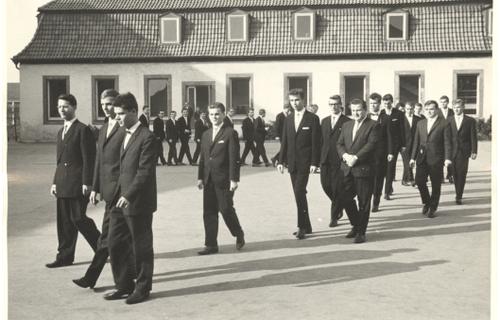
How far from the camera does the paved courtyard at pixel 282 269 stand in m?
6.44

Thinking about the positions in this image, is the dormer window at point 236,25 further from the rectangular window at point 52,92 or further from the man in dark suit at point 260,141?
the man in dark suit at point 260,141

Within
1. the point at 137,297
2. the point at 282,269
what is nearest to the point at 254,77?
the point at 282,269

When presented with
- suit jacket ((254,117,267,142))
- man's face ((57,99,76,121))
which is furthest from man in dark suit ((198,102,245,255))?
suit jacket ((254,117,267,142))

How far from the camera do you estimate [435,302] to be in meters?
6.59

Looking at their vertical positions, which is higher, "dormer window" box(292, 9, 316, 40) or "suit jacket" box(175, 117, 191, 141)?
"dormer window" box(292, 9, 316, 40)

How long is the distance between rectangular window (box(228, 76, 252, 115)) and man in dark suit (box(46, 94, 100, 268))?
1018 inches

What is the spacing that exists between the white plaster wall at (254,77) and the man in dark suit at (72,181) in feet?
84.3

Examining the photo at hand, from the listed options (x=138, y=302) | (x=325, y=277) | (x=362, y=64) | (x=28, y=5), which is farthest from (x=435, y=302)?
(x=362, y=64)

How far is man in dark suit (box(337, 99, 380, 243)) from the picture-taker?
9.70m

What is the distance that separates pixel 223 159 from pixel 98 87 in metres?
26.5

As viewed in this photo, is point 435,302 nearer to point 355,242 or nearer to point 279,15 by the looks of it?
point 355,242

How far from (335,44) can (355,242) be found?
24555mm

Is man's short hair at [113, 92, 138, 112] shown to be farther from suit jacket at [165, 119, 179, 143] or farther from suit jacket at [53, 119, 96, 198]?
suit jacket at [165, 119, 179, 143]

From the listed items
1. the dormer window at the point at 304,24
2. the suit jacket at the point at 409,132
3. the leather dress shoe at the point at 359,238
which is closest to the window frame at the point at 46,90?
the dormer window at the point at 304,24
